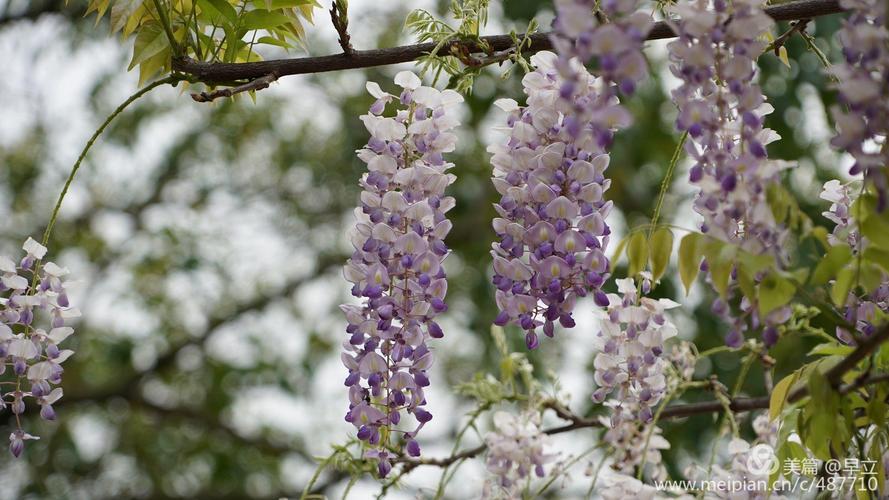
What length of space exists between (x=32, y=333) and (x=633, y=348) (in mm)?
602

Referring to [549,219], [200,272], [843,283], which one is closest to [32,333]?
[549,219]

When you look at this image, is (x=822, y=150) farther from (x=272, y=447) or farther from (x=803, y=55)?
(x=272, y=447)

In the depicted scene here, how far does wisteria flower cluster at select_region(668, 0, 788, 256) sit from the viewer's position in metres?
0.72

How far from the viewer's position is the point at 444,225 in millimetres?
929

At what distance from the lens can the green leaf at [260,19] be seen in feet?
3.64

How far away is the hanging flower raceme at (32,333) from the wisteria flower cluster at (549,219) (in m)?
0.44

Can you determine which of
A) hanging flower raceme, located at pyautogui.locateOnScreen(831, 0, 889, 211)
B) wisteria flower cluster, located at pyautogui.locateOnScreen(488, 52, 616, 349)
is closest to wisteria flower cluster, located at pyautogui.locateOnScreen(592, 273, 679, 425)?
wisteria flower cluster, located at pyautogui.locateOnScreen(488, 52, 616, 349)

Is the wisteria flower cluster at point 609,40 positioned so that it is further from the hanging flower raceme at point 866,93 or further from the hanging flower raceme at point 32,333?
the hanging flower raceme at point 32,333

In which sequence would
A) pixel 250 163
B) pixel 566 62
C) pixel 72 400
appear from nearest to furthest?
pixel 566 62, pixel 72 400, pixel 250 163

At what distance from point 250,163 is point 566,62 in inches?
177

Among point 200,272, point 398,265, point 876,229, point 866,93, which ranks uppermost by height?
point 866,93

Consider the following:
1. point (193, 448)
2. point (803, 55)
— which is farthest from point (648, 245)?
point (193, 448)

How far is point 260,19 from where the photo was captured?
3.65 ft

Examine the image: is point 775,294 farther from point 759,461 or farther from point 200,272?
point 200,272
